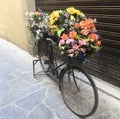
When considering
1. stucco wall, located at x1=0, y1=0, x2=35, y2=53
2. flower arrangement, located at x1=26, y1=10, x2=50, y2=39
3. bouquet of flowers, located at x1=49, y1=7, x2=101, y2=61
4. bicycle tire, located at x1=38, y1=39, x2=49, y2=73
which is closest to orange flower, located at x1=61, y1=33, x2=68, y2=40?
bouquet of flowers, located at x1=49, y1=7, x2=101, y2=61

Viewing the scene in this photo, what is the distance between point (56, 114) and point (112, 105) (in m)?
0.90

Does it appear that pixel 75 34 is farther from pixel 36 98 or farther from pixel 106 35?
pixel 36 98

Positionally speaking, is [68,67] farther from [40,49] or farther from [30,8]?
[30,8]

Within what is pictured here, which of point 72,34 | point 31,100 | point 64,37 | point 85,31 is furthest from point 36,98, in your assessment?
point 85,31

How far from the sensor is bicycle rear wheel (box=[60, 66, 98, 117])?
10.6 feet

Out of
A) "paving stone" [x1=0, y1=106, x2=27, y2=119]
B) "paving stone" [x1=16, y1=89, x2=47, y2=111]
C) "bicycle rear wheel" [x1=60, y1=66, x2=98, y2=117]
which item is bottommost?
"paving stone" [x1=0, y1=106, x2=27, y2=119]

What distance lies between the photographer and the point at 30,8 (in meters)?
5.41

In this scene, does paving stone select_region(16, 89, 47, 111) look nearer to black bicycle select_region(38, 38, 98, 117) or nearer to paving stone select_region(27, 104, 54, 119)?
paving stone select_region(27, 104, 54, 119)

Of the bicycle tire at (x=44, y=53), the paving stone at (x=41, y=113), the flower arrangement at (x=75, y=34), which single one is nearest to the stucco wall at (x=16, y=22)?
the bicycle tire at (x=44, y=53)

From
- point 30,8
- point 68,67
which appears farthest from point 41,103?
point 30,8

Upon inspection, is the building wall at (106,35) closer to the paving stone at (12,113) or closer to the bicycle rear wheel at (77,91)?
the bicycle rear wheel at (77,91)

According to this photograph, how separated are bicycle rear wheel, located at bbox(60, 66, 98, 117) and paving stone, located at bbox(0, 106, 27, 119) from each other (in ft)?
2.37

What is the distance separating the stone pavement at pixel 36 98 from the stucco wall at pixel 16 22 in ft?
4.25

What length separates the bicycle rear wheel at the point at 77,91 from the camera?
10.6 ft
